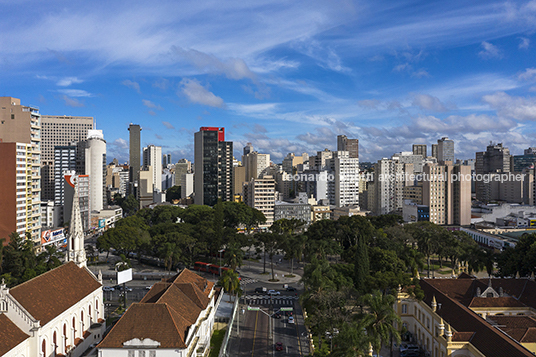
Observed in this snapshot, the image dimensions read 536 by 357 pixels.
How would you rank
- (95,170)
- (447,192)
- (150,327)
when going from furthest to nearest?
(95,170)
(447,192)
(150,327)

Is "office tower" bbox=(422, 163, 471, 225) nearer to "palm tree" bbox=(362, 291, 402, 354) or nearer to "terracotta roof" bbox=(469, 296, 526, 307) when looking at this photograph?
"terracotta roof" bbox=(469, 296, 526, 307)

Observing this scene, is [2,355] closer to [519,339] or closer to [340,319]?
[340,319]

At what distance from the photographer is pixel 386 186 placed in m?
180

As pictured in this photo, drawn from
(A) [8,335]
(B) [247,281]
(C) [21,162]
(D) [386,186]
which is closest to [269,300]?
(B) [247,281]

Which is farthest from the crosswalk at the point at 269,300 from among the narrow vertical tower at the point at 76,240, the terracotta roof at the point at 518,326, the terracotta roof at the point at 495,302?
the terracotta roof at the point at 518,326

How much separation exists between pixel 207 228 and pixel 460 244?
2150 inches

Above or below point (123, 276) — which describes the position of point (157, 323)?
above

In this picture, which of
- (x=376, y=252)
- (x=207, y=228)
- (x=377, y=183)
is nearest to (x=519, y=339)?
(x=376, y=252)

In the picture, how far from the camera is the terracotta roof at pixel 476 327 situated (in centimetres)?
3294

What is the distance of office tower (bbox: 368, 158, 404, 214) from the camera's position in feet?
589

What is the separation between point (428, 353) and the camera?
147ft

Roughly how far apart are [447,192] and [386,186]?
3798cm

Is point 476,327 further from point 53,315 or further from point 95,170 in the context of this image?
point 95,170

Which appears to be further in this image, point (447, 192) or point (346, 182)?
point (346, 182)
